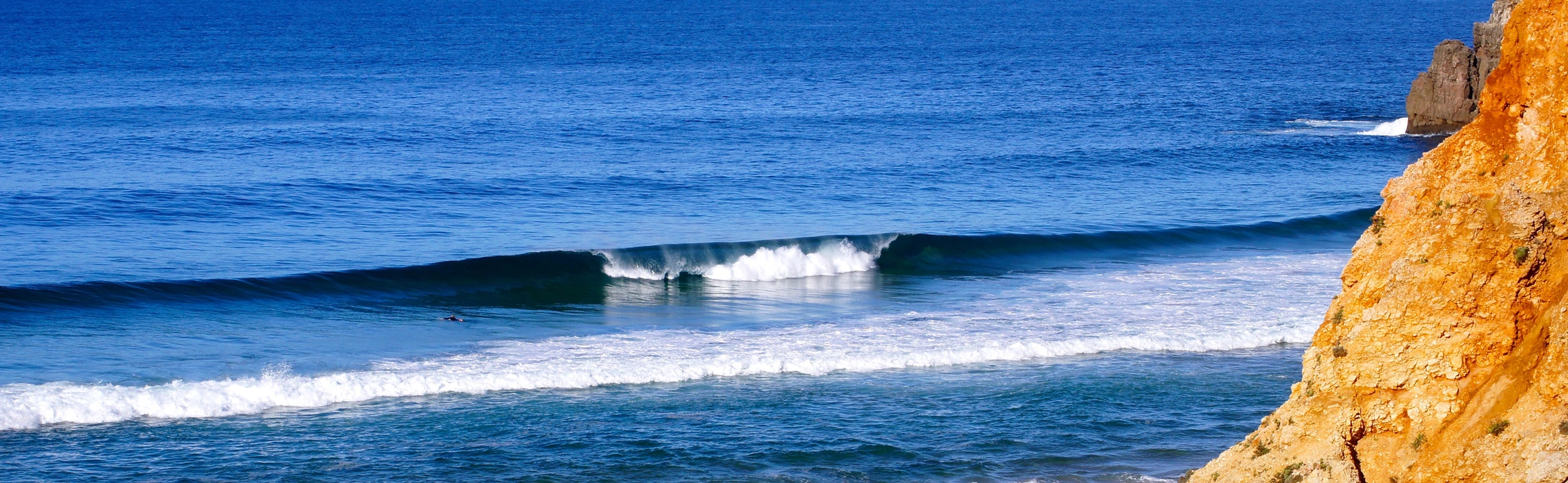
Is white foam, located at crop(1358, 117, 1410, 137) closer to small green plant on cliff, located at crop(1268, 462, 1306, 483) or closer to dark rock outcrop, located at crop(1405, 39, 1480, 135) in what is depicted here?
dark rock outcrop, located at crop(1405, 39, 1480, 135)

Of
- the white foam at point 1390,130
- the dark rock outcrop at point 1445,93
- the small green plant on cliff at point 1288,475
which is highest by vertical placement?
the dark rock outcrop at point 1445,93

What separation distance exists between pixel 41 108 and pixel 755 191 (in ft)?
124

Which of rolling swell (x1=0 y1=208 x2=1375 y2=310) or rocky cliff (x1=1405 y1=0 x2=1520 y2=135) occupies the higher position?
rocky cliff (x1=1405 y1=0 x2=1520 y2=135)

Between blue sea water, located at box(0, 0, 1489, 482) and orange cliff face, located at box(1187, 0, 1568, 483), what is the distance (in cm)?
478

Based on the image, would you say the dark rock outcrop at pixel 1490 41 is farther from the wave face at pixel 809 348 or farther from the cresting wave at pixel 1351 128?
the wave face at pixel 809 348

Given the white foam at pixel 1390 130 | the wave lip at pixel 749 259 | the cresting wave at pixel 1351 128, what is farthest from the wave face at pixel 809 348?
the white foam at pixel 1390 130

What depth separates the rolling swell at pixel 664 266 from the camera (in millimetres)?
24984

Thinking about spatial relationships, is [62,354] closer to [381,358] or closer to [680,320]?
[381,358]

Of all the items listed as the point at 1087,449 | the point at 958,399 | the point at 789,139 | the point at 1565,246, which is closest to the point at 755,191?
the point at 789,139

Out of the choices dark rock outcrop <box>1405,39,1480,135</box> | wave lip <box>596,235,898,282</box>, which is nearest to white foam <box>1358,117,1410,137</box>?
dark rock outcrop <box>1405,39,1480,135</box>

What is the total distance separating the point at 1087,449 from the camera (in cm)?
1406

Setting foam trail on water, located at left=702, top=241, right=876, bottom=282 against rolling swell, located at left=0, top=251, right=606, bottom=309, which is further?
foam trail on water, located at left=702, top=241, right=876, bottom=282

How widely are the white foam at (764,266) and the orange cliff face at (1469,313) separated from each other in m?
19.8

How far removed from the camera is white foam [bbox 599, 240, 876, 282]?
1110 inches
